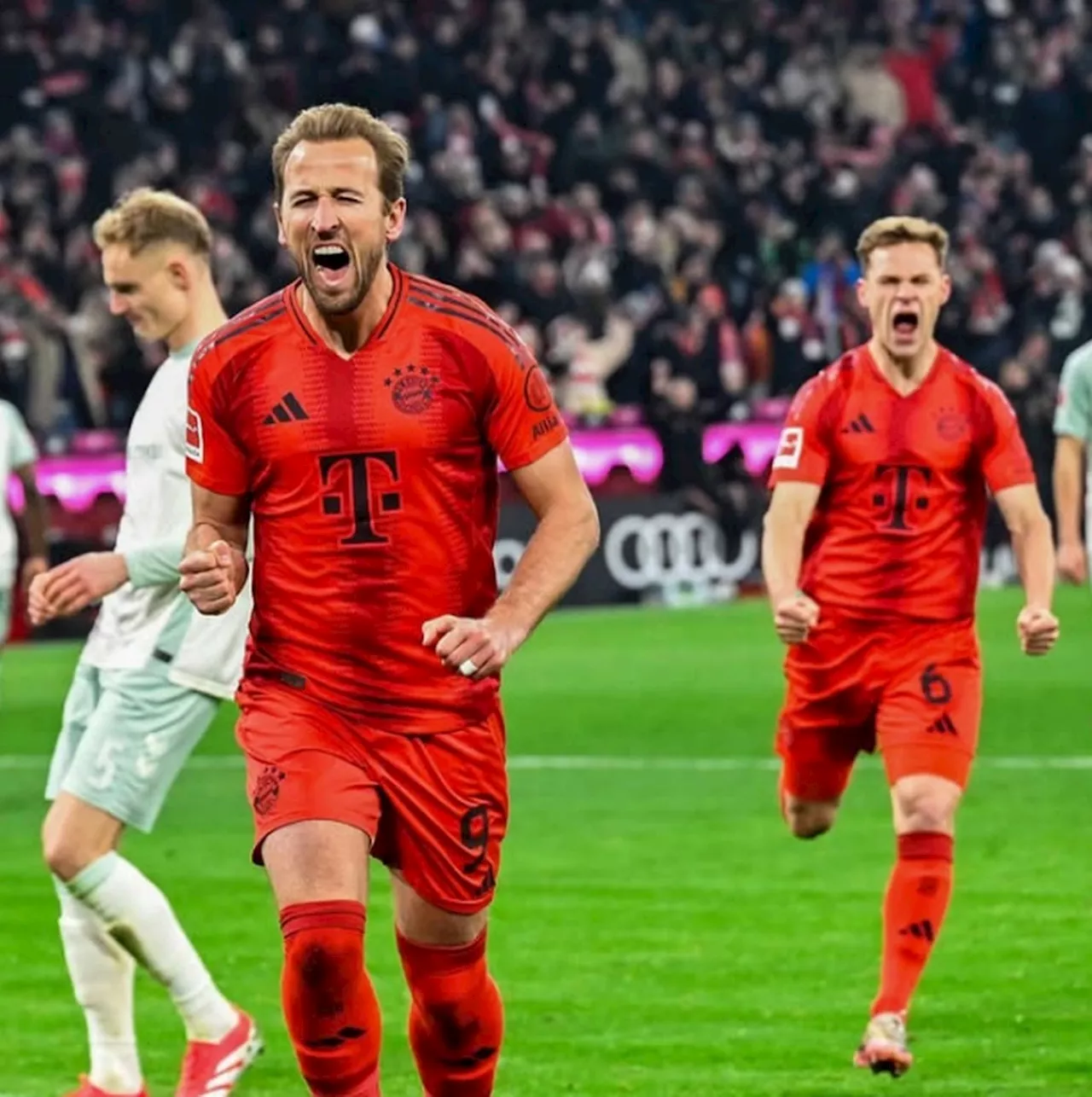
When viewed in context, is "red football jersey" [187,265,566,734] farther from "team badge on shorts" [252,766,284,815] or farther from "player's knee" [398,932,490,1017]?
"player's knee" [398,932,490,1017]

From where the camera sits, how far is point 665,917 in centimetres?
1002

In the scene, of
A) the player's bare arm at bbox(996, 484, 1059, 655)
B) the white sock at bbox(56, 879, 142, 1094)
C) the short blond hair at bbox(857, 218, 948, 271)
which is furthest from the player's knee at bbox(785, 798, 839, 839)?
the white sock at bbox(56, 879, 142, 1094)

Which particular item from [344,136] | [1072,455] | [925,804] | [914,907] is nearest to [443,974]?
[344,136]

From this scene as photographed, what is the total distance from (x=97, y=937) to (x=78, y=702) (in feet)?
1.95

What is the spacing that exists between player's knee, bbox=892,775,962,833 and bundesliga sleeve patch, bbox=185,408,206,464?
109 inches

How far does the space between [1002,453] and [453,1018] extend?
2993mm

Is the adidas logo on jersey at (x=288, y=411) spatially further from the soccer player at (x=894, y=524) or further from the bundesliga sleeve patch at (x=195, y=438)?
the soccer player at (x=894, y=524)

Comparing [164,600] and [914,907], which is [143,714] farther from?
[914,907]

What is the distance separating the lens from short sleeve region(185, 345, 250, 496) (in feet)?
18.6

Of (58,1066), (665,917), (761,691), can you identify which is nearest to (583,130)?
(761,691)

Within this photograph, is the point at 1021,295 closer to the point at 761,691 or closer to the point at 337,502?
the point at 761,691

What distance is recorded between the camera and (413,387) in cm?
559

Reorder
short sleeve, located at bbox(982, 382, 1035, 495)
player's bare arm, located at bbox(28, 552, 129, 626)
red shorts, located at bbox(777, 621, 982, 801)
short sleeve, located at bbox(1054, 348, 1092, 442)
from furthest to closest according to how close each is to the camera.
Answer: short sleeve, located at bbox(1054, 348, 1092, 442), short sleeve, located at bbox(982, 382, 1035, 495), red shorts, located at bbox(777, 621, 982, 801), player's bare arm, located at bbox(28, 552, 129, 626)

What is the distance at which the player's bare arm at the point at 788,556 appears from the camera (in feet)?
25.5
